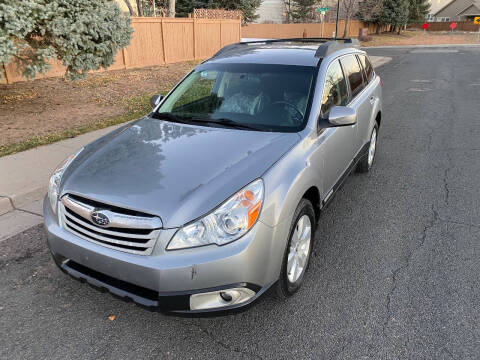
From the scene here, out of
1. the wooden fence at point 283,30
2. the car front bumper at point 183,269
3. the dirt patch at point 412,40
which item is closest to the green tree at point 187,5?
the wooden fence at point 283,30

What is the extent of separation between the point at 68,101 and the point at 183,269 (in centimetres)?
875

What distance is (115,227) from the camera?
2.30 meters

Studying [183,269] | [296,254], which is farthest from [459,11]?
[183,269]

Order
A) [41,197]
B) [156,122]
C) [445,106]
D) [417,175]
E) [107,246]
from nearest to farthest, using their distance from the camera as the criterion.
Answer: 1. [107,246]
2. [156,122]
3. [41,197]
4. [417,175]
5. [445,106]

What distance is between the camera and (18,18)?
256 inches

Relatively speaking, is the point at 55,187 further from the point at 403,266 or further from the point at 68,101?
the point at 68,101

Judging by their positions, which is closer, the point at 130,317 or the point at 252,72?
the point at 130,317

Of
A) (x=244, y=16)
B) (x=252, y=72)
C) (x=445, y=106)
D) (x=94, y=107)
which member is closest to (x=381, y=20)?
(x=244, y=16)

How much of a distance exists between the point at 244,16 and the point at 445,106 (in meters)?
23.9

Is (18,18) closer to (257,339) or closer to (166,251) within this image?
(166,251)

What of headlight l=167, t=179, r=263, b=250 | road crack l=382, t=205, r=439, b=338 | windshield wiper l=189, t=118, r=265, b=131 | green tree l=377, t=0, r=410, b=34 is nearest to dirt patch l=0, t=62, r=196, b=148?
windshield wiper l=189, t=118, r=265, b=131

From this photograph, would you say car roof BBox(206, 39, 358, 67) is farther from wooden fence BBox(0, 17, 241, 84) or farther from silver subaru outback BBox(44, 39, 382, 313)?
wooden fence BBox(0, 17, 241, 84)

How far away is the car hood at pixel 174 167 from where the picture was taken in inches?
89.4

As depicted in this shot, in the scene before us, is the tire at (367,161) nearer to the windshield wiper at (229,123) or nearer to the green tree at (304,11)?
the windshield wiper at (229,123)
